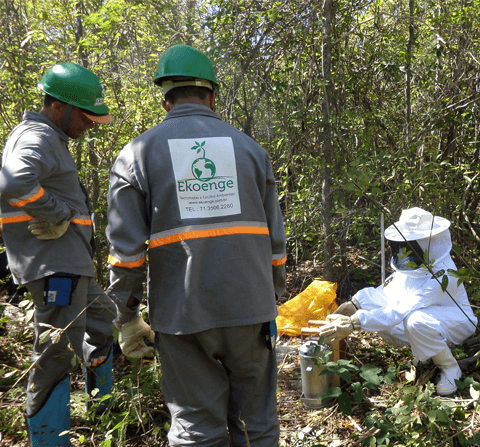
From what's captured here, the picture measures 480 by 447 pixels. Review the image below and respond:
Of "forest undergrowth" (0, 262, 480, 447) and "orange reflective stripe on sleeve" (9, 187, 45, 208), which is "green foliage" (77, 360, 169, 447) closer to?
"forest undergrowth" (0, 262, 480, 447)

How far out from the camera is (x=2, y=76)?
436cm

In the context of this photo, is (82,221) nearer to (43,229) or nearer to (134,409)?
(43,229)

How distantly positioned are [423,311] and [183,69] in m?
2.23

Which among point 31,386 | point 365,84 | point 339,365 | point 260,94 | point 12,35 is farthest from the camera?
point 365,84

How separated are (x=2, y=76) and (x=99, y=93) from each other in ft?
7.07

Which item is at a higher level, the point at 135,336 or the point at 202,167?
the point at 202,167

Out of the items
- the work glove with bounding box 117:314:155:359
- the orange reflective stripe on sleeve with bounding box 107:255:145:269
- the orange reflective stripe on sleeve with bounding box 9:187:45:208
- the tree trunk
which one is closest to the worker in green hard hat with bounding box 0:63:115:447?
the orange reflective stripe on sleeve with bounding box 9:187:45:208

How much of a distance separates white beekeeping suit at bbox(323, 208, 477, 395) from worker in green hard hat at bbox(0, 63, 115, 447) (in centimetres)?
161

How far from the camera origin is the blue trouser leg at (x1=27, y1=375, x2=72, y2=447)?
2.44m

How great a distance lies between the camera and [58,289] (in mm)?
2529

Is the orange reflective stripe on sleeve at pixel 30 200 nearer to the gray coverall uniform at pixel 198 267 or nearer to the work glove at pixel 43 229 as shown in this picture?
the work glove at pixel 43 229

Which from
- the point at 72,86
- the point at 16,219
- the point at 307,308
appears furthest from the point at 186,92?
the point at 307,308

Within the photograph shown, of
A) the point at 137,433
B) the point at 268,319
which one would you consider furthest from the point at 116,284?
the point at 137,433

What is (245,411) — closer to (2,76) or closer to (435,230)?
(435,230)
